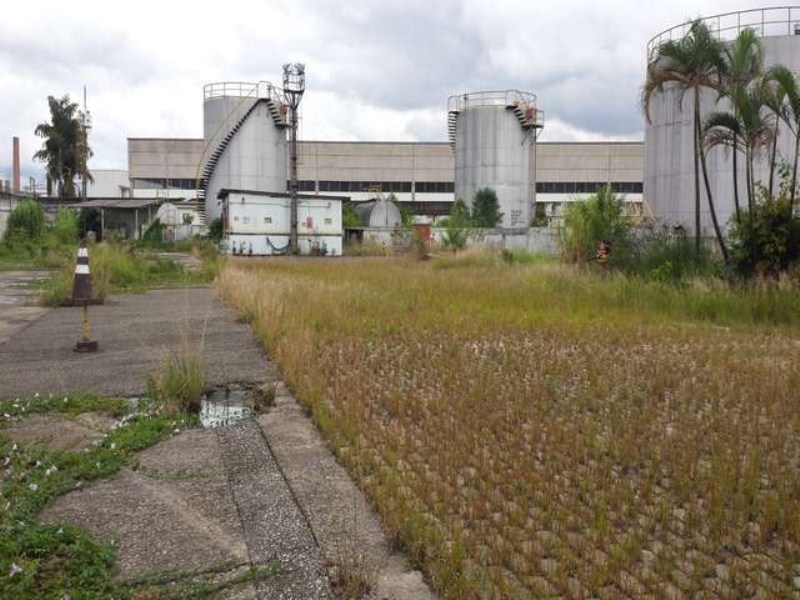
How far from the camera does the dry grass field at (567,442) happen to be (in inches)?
134

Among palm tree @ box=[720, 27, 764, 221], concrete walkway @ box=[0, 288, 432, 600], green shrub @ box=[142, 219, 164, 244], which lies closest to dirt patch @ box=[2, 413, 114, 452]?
concrete walkway @ box=[0, 288, 432, 600]

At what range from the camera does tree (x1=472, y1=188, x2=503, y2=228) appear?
56.2m

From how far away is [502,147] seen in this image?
189 feet

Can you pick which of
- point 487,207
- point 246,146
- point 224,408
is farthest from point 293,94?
point 224,408

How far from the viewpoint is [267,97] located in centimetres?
5144

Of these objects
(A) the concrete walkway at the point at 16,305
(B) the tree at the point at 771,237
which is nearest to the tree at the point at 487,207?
(A) the concrete walkway at the point at 16,305

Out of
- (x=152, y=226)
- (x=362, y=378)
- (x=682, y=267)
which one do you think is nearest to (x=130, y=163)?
(x=152, y=226)

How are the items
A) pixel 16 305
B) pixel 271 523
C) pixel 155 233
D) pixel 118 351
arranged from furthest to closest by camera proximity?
pixel 155 233 → pixel 16 305 → pixel 118 351 → pixel 271 523

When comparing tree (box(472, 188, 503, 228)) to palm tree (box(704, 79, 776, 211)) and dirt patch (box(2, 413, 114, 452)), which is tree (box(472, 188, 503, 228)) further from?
dirt patch (box(2, 413, 114, 452))

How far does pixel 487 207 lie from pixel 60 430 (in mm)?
52219

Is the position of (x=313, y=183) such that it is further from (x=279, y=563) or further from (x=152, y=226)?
(x=279, y=563)

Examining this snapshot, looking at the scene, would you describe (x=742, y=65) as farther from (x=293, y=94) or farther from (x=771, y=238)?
(x=293, y=94)

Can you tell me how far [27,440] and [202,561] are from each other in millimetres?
2532

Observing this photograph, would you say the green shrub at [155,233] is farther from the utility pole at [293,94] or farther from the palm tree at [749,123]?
the palm tree at [749,123]
